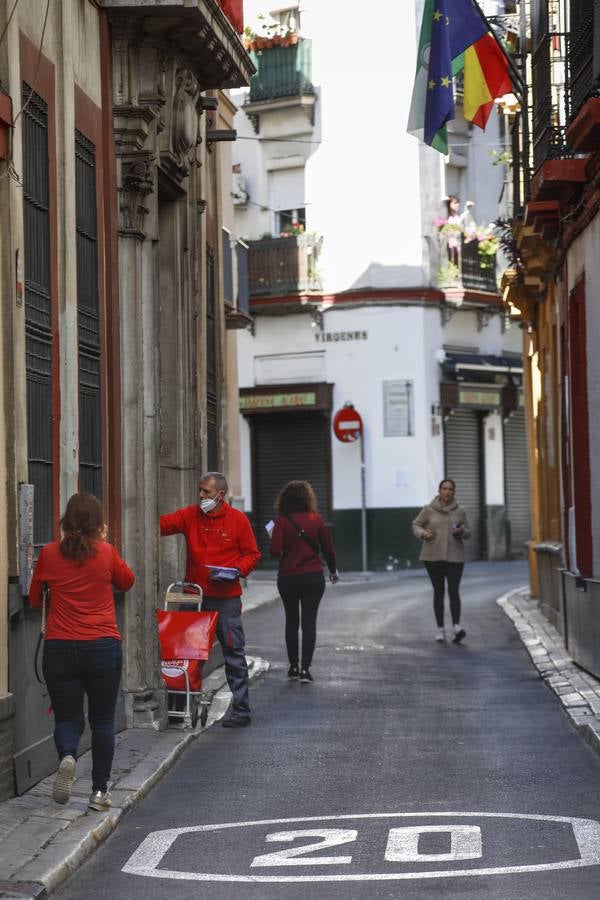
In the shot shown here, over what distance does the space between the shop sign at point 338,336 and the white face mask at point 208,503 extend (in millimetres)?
25884

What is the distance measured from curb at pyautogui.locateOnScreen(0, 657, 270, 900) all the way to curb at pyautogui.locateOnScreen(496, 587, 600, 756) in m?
3.00

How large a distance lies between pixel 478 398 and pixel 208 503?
26.8 m

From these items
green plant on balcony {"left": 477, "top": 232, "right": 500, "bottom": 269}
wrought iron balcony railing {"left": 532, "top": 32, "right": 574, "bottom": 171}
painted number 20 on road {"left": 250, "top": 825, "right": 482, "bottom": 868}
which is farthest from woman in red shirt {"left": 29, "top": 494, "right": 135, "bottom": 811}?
green plant on balcony {"left": 477, "top": 232, "right": 500, "bottom": 269}

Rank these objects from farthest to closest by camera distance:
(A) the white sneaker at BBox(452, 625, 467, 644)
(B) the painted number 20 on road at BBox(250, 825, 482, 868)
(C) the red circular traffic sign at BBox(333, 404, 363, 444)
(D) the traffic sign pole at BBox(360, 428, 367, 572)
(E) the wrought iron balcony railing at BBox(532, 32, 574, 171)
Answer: (C) the red circular traffic sign at BBox(333, 404, 363, 444)
(D) the traffic sign pole at BBox(360, 428, 367, 572)
(A) the white sneaker at BBox(452, 625, 467, 644)
(E) the wrought iron balcony railing at BBox(532, 32, 574, 171)
(B) the painted number 20 on road at BBox(250, 825, 482, 868)

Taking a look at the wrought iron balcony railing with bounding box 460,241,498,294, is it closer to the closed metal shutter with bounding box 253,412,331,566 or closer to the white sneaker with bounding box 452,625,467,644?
the closed metal shutter with bounding box 253,412,331,566

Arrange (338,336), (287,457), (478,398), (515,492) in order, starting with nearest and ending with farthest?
(338,336) < (478,398) < (287,457) < (515,492)

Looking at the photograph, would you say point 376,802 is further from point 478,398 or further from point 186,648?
point 478,398

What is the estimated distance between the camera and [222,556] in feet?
42.8

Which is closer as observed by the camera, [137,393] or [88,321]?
[88,321]

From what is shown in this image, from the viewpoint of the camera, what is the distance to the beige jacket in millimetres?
19688

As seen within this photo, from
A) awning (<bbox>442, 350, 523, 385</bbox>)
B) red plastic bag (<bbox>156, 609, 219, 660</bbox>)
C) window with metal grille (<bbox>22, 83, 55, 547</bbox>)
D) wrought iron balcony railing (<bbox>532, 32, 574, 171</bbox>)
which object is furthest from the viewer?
awning (<bbox>442, 350, 523, 385</bbox>)

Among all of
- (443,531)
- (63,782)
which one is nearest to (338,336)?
(443,531)

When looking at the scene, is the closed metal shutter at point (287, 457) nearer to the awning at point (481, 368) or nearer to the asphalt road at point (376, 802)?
the awning at point (481, 368)

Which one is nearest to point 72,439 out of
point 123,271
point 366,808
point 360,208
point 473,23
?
point 123,271
